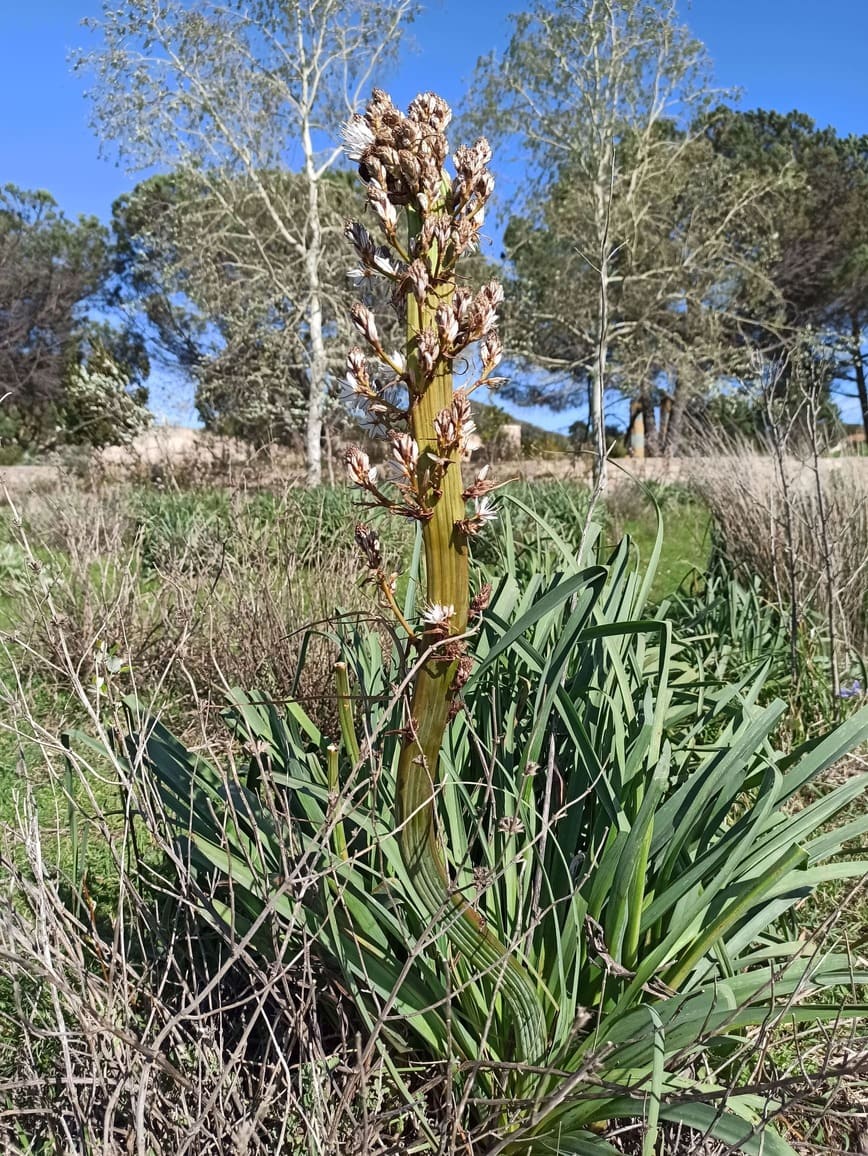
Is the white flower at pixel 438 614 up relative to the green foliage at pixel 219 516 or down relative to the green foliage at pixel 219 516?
down

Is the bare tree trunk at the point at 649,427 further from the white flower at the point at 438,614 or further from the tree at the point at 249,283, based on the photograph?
the white flower at the point at 438,614

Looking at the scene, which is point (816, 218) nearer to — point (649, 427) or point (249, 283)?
point (649, 427)

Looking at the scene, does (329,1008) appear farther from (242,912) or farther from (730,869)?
(730,869)

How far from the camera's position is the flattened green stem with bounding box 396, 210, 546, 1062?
98cm

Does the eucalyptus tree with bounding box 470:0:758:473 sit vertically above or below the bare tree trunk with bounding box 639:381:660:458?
above

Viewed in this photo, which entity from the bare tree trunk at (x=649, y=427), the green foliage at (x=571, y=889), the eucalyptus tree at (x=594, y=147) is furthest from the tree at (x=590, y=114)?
the green foliage at (x=571, y=889)

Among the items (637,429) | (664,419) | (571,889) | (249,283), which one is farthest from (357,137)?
(637,429)

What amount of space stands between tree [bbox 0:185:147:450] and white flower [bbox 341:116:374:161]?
28.1 metres

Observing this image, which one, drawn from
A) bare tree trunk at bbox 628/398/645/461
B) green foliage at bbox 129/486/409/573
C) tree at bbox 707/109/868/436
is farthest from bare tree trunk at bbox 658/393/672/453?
green foliage at bbox 129/486/409/573

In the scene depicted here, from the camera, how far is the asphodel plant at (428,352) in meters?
0.95

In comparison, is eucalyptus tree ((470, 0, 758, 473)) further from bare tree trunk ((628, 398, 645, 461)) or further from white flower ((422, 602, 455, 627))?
white flower ((422, 602, 455, 627))

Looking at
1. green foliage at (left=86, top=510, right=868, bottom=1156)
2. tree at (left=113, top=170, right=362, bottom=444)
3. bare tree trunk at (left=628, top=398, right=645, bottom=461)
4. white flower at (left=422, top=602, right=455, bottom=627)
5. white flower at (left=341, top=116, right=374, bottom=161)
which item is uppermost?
tree at (left=113, top=170, right=362, bottom=444)

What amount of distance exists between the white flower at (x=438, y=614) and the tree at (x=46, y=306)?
28254mm

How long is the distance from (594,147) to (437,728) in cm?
1864
